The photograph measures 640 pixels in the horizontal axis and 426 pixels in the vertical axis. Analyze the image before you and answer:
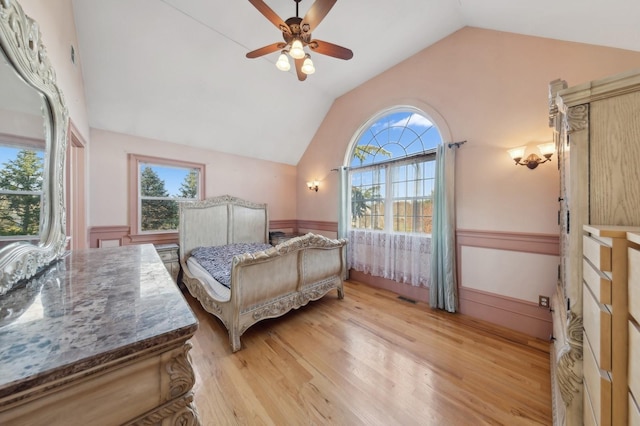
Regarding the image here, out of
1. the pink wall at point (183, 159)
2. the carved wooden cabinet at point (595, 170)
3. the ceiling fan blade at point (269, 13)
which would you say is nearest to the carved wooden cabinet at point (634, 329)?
the carved wooden cabinet at point (595, 170)

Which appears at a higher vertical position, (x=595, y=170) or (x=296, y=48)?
(x=296, y=48)

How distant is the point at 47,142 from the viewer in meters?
1.20

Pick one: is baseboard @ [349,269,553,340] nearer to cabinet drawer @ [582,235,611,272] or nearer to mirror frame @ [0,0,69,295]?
cabinet drawer @ [582,235,611,272]

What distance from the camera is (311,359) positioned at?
1877 mm

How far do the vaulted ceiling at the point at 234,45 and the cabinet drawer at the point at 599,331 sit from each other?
204 cm

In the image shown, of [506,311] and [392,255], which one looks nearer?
[506,311]

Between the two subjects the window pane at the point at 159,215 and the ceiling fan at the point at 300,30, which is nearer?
the ceiling fan at the point at 300,30

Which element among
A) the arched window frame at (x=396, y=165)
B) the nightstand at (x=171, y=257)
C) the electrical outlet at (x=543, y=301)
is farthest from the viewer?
the nightstand at (x=171, y=257)

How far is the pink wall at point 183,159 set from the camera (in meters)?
2.95

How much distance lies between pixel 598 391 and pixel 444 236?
2.10m

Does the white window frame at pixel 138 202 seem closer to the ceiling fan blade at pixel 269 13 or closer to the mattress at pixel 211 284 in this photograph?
the mattress at pixel 211 284

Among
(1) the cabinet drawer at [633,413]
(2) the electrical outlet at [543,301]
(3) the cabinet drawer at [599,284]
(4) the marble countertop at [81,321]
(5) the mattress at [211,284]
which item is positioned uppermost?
(3) the cabinet drawer at [599,284]

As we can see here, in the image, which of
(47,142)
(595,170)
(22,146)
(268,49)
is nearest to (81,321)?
(22,146)

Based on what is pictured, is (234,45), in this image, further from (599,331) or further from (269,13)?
(599,331)
